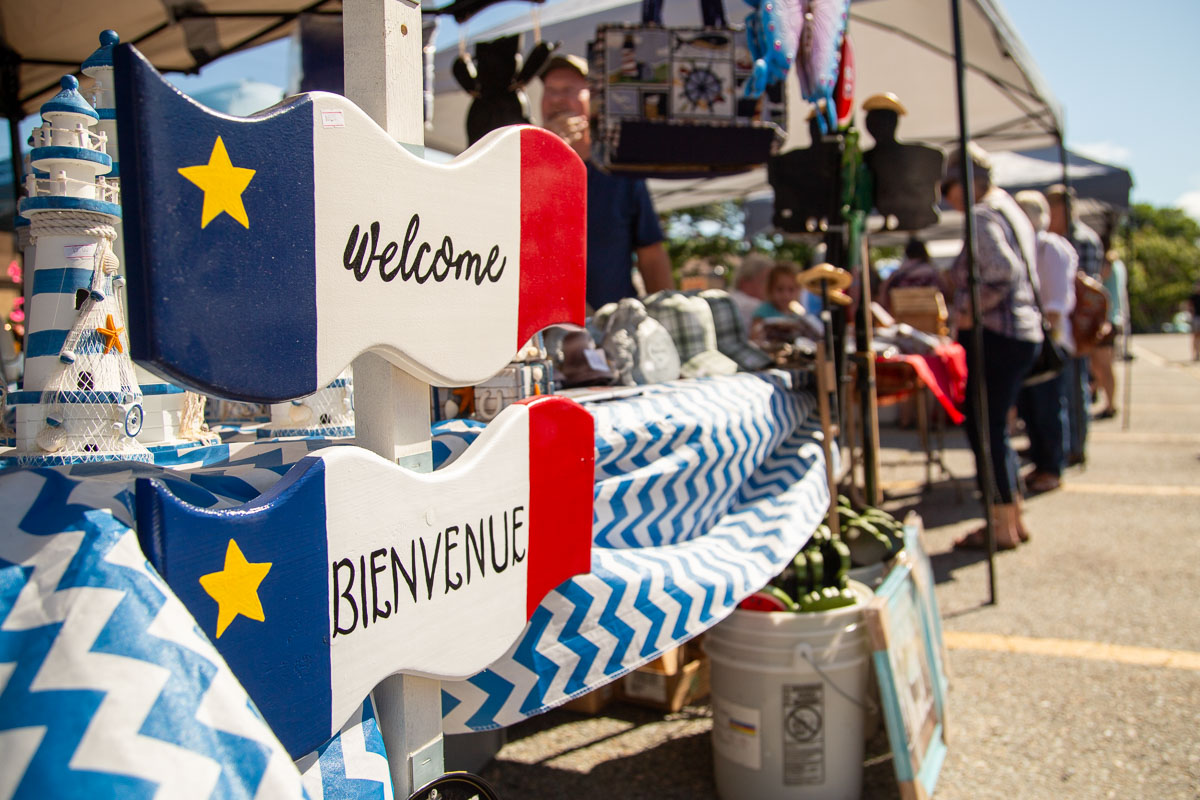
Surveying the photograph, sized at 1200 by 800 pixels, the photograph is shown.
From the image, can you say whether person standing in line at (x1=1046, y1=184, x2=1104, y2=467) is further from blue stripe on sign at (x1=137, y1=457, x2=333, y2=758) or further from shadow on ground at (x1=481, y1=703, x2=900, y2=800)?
blue stripe on sign at (x1=137, y1=457, x2=333, y2=758)

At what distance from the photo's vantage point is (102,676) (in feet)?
2.06

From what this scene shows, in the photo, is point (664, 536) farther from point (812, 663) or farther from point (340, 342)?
point (340, 342)

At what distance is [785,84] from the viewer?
8.63 feet

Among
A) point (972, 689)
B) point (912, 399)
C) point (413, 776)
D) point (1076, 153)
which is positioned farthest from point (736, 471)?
point (1076, 153)

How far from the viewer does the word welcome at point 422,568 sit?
86 cm

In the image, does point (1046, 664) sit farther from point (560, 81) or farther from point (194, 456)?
point (194, 456)

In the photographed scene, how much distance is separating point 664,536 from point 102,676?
3.81ft

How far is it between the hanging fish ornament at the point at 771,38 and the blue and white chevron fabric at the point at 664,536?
82 centimetres

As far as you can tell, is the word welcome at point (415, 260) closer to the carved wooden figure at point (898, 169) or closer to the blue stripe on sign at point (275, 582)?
the blue stripe on sign at point (275, 582)

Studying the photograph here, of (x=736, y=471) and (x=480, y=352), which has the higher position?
(x=480, y=352)

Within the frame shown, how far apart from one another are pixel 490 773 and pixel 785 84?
2.25 metres

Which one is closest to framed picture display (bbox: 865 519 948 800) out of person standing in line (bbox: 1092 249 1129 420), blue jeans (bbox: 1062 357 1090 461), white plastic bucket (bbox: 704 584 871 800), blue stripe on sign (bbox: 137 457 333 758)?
white plastic bucket (bbox: 704 584 871 800)

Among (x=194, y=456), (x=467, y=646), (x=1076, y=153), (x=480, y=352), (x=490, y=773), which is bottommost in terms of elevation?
(x=490, y=773)

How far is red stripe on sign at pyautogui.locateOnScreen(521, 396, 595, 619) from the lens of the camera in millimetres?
1136
